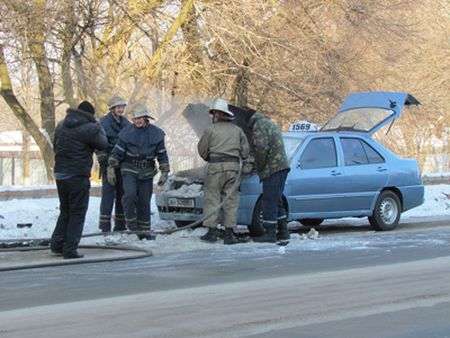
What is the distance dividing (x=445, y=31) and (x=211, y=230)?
24348mm

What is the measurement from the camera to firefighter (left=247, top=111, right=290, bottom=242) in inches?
440

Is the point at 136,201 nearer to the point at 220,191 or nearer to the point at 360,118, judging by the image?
the point at 220,191

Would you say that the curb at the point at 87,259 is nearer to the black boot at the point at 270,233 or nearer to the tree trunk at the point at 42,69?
the black boot at the point at 270,233

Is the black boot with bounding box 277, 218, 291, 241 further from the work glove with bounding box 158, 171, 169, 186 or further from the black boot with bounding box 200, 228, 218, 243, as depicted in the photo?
the work glove with bounding box 158, 171, 169, 186

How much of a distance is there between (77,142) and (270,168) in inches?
110

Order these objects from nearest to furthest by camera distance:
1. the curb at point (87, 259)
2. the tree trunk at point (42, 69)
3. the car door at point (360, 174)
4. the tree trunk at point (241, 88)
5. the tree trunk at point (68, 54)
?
the curb at point (87, 259)
the car door at point (360, 174)
the tree trunk at point (42, 69)
the tree trunk at point (68, 54)
the tree trunk at point (241, 88)

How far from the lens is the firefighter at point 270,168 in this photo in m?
11.2

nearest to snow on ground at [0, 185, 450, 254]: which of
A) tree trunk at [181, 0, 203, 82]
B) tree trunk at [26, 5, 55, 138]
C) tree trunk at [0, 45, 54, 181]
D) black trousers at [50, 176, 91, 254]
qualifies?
black trousers at [50, 176, 91, 254]

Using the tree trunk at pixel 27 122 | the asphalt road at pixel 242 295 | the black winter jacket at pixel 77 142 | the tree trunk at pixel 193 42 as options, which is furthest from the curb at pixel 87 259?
the tree trunk at pixel 27 122

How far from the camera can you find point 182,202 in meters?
12.0

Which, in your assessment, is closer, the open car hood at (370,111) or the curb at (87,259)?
the curb at (87,259)

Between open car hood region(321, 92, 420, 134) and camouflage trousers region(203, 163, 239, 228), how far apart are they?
2939 millimetres

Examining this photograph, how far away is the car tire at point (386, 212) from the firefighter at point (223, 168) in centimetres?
284

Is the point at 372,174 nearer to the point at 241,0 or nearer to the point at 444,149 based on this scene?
the point at 241,0
